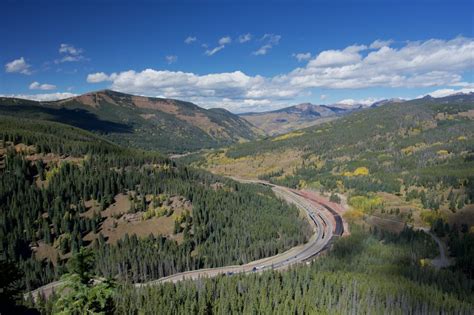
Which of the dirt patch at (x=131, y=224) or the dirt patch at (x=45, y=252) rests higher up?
the dirt patch at (x=131, y=224)

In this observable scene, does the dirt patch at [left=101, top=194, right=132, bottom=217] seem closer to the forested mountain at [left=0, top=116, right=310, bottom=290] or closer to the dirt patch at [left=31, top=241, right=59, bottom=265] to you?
the forested mountain at [left=0, top=116, right=310, bottom=290]

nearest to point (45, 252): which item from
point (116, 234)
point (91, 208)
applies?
point (116, 234)

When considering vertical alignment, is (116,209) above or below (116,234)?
above

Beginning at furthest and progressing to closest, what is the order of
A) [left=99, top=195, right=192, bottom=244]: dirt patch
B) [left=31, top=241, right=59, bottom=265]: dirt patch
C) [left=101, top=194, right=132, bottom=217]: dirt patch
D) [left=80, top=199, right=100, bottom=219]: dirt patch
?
[left=101, top=194, right=132, bottom=217]: dirt patch → [left=80, top=199, right=100, bottom=219]: dirt patch → [left=99, top=195, right=192, bottom=244]: dirt patch → [left=31, top=241, right=59, bottom=265]: dirt patch

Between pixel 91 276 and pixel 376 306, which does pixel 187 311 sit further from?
pixel 91 276

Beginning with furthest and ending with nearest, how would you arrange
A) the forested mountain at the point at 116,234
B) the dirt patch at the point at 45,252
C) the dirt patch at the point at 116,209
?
the dirt patch at the point at 116,209 < the dirt patch at the point at 45,252 < the forested mountain at the point at 116,234

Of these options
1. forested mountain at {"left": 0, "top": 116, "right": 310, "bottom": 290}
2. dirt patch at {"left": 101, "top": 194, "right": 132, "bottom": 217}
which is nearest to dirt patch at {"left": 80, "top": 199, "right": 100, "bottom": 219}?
forested mountain at {"left": 0, "top": 116, "right": 310, "bottom": 290}

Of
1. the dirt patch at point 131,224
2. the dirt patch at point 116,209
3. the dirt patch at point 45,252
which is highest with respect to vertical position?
the dirt patch at point 116,209

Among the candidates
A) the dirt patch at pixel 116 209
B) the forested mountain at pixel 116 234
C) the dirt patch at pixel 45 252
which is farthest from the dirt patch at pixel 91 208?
the dirt patch at pixel 45 252

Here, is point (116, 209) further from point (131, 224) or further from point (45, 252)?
point (45, 252)

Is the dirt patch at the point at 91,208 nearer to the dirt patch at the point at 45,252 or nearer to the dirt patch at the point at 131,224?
the dirt patch at the point at 131,224

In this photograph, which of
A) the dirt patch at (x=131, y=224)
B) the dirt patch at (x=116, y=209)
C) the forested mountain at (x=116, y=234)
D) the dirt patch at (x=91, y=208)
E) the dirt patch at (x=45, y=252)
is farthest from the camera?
the dirt patch at (x=116, y=209)
